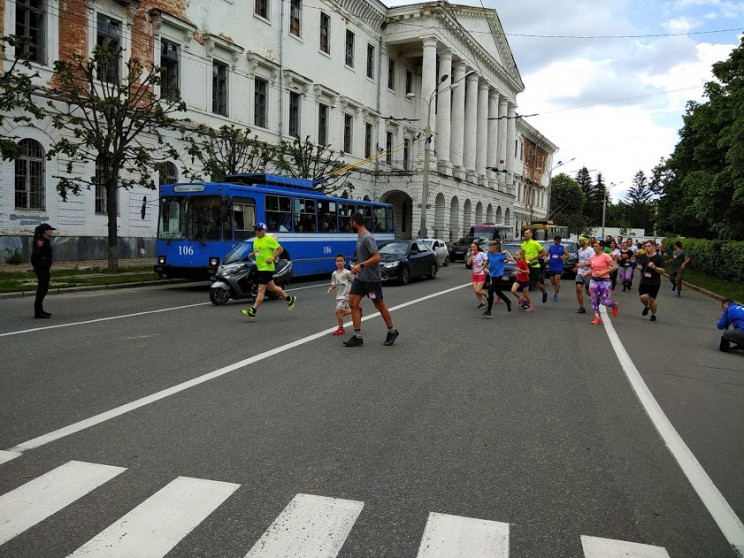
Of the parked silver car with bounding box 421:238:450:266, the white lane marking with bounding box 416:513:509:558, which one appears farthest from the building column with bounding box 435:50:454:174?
the white lane marking with bounding box 416:513:509:558

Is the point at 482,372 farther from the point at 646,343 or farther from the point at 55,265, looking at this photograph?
the point at 55,265

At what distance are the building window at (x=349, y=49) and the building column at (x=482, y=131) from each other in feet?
66.2

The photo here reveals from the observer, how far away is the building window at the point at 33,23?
21.7m

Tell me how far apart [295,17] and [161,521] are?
37275mm

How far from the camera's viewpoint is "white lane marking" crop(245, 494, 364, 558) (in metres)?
3.13

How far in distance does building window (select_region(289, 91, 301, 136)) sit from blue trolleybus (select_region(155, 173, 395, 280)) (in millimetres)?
15750

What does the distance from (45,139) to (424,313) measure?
55.6 feet

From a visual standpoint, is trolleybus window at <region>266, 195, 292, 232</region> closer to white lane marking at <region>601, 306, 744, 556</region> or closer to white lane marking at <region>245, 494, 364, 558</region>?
white lane marking at <region>601, 306, 744, 556</region>

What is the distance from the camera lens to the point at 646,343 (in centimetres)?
1042

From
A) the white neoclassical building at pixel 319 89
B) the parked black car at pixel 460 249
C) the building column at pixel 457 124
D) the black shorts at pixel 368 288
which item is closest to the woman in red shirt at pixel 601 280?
the black shorts at pixel 368 288

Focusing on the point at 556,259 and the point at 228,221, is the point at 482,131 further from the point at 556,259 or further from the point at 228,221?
the point at 228,221

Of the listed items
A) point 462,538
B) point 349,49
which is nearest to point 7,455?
point 462,538

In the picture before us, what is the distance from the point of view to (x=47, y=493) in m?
3.72

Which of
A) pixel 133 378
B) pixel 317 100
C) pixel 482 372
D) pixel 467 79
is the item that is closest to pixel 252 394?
pixel 133 378
